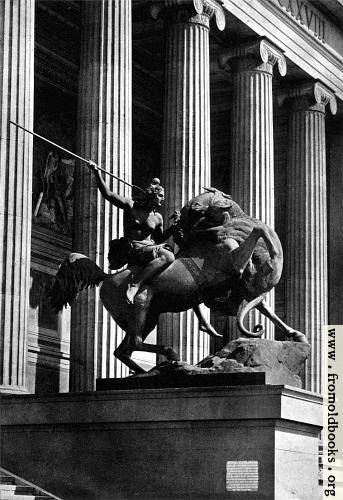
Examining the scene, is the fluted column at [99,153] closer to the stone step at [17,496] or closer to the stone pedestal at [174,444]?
the stone pedestal at [174,444]

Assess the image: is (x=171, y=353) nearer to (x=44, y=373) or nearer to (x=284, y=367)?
(x=284, y=367)

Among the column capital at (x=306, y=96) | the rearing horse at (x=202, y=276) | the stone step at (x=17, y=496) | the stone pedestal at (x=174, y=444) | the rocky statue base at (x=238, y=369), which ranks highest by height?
the column capital at (x=306, y=96)

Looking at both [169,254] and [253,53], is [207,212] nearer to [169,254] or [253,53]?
[169,254]

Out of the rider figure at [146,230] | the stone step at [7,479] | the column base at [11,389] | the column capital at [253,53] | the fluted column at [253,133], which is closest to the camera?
the stone step at [7,479]

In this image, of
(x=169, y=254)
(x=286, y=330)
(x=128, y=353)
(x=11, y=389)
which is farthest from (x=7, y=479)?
(x=286, y=330)

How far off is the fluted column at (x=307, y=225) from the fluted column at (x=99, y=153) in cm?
1332

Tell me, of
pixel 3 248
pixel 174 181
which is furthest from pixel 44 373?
pixel 3 248

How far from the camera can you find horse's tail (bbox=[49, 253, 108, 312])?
2164 cm

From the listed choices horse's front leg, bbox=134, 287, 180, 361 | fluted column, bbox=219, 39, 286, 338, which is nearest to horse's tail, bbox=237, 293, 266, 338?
horse's front leg, bbox=134, 287, 180, 361

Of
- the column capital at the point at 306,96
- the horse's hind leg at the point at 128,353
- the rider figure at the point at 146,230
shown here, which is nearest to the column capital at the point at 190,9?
the column capital at the point at 306,96

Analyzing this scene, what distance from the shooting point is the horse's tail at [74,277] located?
2164 centimetres

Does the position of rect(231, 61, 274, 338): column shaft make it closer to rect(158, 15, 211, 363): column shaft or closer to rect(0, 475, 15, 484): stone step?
rect(158, 15, 211, 363): column shaft

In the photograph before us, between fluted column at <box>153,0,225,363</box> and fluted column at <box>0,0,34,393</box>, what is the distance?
8.34 meters

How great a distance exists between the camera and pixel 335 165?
46.8 metres
